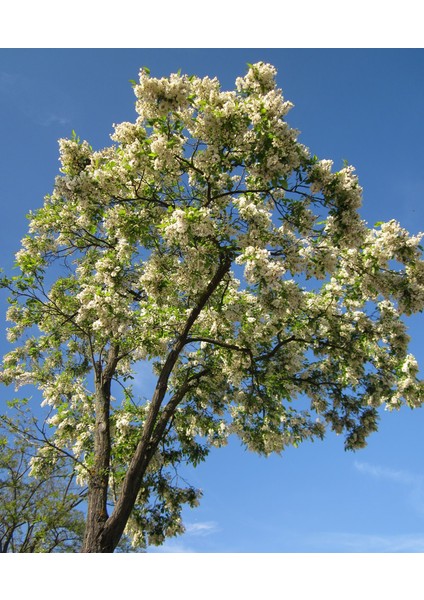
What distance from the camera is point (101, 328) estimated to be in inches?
421

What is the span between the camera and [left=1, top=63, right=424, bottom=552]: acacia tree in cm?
938

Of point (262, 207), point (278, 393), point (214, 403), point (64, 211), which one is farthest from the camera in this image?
point (214, 403)

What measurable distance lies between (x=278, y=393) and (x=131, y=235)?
608cm

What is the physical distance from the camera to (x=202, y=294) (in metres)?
11.1

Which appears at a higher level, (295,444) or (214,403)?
(214,403)

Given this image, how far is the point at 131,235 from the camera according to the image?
1034 centimetres

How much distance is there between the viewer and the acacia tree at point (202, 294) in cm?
938

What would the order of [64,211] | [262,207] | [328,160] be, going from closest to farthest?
[328,160] → [262,207] → [64,211]

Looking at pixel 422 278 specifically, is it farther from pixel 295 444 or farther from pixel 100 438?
pixel 100 438

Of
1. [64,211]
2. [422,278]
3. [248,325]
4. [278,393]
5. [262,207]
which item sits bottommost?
[278,393]

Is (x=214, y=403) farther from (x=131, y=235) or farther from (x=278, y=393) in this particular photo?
(x=131, y=235)

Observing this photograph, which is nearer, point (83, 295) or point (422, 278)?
point (422, 278)

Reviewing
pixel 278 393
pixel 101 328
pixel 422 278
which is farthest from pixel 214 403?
pixel 422 278

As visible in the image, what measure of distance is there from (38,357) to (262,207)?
9122 mm
